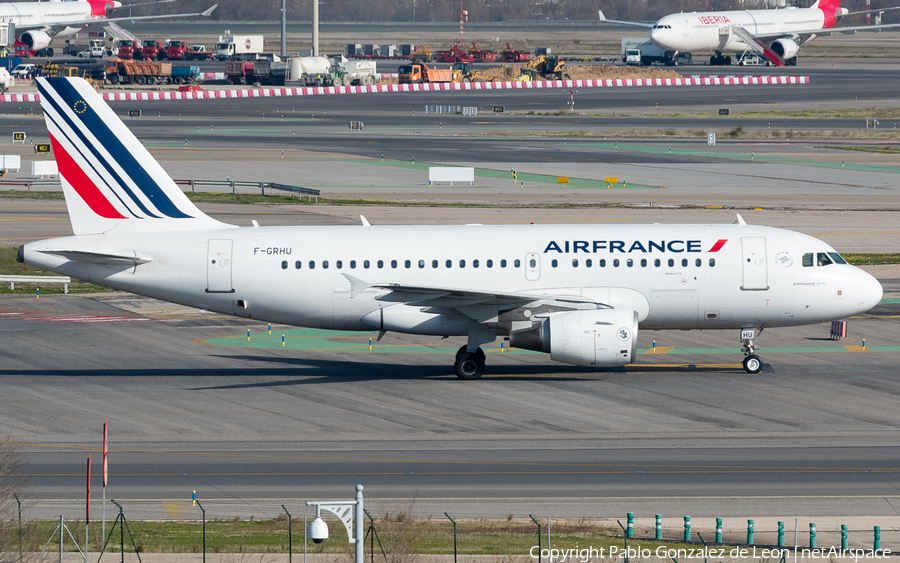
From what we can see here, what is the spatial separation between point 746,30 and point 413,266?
16574 cm

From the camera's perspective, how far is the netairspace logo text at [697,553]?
23.6 m

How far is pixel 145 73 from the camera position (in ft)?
579

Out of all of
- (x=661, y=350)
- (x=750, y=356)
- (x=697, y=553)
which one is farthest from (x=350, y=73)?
(x=697, y=553)

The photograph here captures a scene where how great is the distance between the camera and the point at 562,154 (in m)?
106

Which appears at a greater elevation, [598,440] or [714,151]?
[714,151]

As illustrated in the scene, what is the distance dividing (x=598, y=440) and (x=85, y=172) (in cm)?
1948

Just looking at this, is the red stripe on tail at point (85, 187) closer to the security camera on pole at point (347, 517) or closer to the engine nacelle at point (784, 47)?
the security camera on pole at point (347, 517)

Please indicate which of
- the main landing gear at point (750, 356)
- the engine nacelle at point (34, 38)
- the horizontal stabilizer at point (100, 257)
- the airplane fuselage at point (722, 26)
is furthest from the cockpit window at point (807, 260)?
the engine nacelle at point (34, 38)

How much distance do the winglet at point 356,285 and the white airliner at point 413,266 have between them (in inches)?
2.6

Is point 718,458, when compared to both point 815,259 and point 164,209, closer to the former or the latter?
point 815,259

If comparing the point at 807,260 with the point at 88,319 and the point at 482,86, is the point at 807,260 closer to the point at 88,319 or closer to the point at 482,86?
the point at 88,319

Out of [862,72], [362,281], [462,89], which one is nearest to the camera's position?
[362,281]

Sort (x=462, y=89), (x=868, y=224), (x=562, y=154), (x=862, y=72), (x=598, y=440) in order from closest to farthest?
(x=598, y=440), (x=868, y=224), (x=562, y=154), (x=462, y=89), (x=862, y=72)

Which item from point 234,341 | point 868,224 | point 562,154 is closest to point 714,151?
point 562,154
